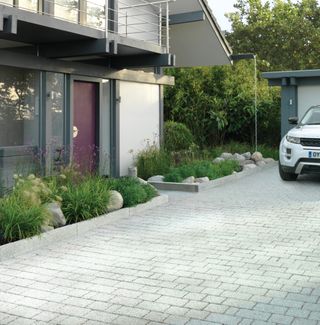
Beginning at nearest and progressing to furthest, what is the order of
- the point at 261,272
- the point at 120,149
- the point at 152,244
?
the point at 261,272, the point at 152,244, the point at 120,149

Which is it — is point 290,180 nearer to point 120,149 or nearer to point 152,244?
point 120,149

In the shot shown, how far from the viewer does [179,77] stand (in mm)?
21047

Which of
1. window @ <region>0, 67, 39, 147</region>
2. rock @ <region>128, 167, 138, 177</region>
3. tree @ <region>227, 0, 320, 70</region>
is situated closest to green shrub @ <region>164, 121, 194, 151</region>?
rock @ <region>128, 167, 138, 177</region>

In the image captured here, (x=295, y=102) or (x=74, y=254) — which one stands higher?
(x=295, y=102)

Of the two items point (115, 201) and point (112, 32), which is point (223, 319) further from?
point (112, 32)

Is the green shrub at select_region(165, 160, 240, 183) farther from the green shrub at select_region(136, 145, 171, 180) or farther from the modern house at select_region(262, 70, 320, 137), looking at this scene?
the modern house at select_region(262, 70, 320, 137)

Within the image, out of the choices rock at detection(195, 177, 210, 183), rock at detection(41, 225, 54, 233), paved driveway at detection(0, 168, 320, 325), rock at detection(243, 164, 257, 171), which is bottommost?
paved driveway at detection(0, 168, 320, 325)

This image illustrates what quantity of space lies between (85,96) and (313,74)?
8.61 meters

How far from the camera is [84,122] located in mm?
12531

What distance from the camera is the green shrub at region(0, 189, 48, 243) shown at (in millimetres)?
6527

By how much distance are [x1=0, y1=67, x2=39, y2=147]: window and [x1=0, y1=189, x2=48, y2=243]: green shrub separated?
3.61 m

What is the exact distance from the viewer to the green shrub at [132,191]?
29.5 feet

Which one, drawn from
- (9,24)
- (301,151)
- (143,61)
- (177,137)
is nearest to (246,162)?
(177,137)

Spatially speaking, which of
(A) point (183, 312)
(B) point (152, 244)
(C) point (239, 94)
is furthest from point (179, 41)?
(A) point (183, 312)
